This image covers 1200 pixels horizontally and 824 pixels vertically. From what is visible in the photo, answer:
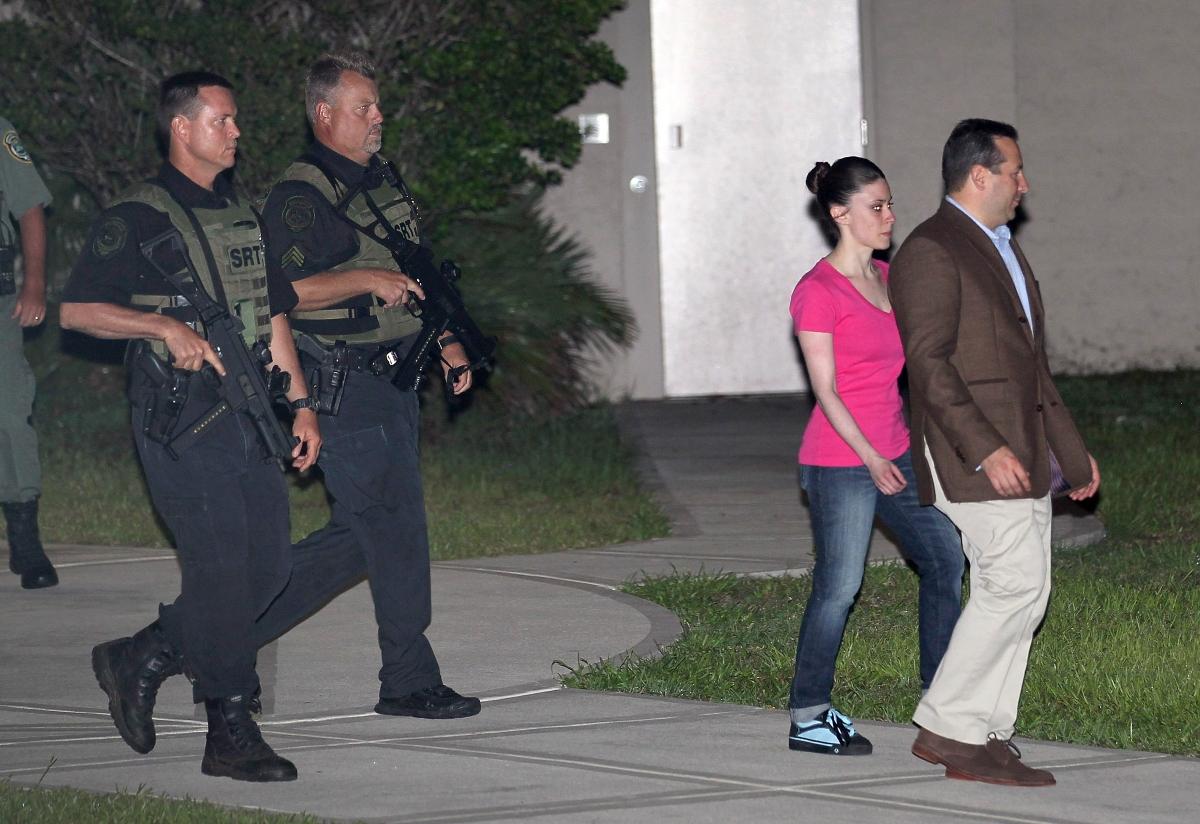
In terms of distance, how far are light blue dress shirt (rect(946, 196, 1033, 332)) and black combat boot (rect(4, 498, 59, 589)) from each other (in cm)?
450

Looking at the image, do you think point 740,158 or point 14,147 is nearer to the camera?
point 14,147

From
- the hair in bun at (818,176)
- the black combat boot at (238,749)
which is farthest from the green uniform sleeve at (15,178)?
the hair in bun at (818,176)

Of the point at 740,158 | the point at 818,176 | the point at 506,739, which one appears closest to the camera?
the point at 818,176

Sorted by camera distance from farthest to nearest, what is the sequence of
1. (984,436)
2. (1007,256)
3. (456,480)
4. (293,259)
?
1. (456,480)
2. (293,259)
3. (1007,256)
4. (984,436)

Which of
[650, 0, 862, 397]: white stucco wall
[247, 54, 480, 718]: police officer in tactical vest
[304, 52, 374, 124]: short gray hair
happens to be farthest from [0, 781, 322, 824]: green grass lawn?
[650, 0, 862, 397]: white stucco wall

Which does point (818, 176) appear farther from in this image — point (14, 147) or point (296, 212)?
point (14, 147)

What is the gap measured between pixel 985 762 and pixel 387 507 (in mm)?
1920

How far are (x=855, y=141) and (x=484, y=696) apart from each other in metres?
9.76

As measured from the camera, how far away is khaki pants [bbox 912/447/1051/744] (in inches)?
189

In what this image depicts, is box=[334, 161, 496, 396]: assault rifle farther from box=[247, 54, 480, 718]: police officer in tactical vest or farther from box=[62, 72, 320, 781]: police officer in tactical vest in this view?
box=[62, 72, 320, 781]: police officer in tactical vest

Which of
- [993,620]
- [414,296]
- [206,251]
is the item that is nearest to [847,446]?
[993,620]

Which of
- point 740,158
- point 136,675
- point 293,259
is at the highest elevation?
point 740,158

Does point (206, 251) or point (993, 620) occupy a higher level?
point (206, 251)

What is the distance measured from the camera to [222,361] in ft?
Result: 16.5
